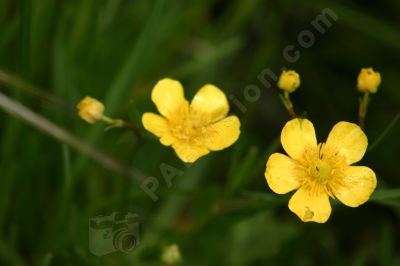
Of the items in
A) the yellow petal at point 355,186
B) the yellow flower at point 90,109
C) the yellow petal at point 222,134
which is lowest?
the yellow flower at point 90,109

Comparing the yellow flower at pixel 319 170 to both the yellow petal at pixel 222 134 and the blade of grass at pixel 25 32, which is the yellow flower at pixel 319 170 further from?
the blade of grass at pixel 25 32

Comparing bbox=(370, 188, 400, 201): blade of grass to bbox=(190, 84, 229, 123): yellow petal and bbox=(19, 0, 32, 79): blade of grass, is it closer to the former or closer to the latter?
bbox=(190, 84, 229, 123): yellow petal

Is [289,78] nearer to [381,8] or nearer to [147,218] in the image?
[147,218]

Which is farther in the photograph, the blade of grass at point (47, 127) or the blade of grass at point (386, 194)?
the blade of grass at point (47, 127)

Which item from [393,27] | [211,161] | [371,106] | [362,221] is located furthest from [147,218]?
[393,27]

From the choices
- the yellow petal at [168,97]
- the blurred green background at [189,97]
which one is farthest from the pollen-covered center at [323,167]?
the yellow petal at [168,97]

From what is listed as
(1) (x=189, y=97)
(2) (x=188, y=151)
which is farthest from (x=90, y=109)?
(1) (x=189, y=97)

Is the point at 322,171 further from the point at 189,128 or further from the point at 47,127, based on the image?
the point at 47,127
